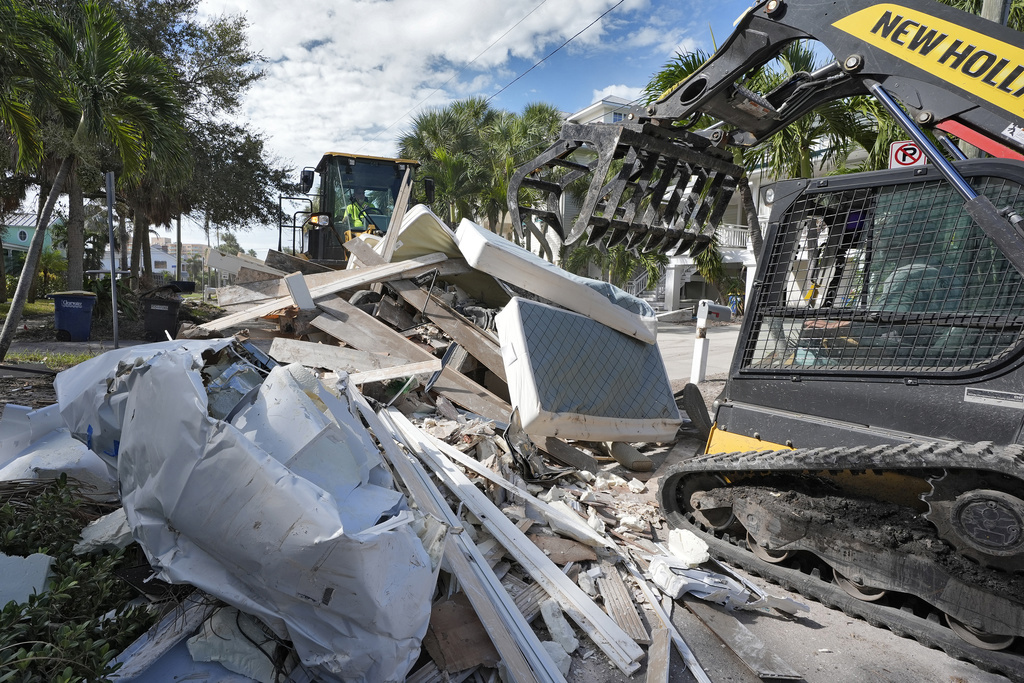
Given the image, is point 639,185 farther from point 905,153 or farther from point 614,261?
point 614,261

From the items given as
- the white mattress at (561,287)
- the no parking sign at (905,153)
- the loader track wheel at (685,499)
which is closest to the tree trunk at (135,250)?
the white mattress at (561,287)

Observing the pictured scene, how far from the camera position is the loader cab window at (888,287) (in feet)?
9.79

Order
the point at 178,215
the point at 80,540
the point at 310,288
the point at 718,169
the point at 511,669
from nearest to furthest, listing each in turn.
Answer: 1. the point at 511,669
2. the point at 80,540
3. the point at 718,169
4. the point at 310,288
5. the point at 178,215

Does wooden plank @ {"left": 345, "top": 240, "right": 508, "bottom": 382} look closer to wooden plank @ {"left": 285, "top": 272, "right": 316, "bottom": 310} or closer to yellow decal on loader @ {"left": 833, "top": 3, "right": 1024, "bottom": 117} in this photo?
wooden plank @ {"left": 285, "top": 272, "right": 316, "bottom": 310}

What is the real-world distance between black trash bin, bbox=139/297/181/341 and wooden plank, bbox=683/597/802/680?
1075 centimetres

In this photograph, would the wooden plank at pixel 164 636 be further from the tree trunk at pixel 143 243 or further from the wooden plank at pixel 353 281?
the tree trunk at pixel 143 243

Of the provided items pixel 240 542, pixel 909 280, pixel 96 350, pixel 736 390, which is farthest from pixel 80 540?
pixel 96 350

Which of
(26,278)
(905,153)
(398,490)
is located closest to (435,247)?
(398,490)

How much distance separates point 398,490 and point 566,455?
6.53 feet

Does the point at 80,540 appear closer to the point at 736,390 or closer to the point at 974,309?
the point at 736,390

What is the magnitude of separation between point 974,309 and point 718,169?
197 cm

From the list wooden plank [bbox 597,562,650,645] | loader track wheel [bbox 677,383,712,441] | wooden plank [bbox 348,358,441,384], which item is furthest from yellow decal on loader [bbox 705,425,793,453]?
wooden plank [bbox 348,358,441,384]

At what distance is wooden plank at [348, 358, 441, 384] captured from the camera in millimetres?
5629

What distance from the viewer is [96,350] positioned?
32.8ft
